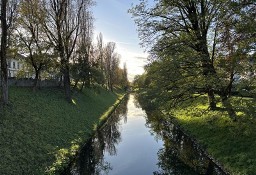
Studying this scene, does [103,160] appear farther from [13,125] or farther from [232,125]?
[232,125]

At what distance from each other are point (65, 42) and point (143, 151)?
1949 cm

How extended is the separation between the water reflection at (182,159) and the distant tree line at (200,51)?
384cm

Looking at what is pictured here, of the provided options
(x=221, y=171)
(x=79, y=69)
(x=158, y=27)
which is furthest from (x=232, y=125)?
(x=79, y=69)

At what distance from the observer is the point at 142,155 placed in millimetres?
24766

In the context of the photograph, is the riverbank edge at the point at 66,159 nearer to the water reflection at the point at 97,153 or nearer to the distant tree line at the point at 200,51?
the water reflection at the point at 97,153

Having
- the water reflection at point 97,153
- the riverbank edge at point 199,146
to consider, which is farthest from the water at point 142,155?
the riverbank edge at point 199,146

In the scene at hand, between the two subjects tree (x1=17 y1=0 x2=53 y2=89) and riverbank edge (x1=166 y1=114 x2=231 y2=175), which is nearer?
riverbank edge (x1=166 y1=114 x2=231 y2=175)

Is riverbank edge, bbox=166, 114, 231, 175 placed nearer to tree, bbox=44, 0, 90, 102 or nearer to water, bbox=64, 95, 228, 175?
water, bbox=64, 95, 228, 175

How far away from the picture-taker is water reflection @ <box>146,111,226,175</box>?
18.5m

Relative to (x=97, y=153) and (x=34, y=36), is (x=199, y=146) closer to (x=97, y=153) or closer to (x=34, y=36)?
(x=97, y=153)

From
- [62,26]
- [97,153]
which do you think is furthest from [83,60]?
[97,153]

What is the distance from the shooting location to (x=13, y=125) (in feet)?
65.9

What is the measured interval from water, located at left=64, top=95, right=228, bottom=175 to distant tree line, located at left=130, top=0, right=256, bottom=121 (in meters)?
4.07

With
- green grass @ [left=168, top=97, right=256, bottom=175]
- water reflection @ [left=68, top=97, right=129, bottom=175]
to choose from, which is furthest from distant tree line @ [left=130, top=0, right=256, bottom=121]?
water reflection @ [left=68, top=97, right=129, bottom=175]
